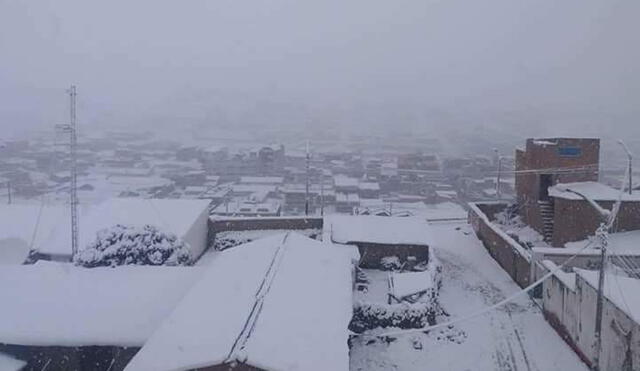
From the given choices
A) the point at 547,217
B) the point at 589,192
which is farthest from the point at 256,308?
the point at 547,217

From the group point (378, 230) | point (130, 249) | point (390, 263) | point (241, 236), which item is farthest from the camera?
point (241, 236)

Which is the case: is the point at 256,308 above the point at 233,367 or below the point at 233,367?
above

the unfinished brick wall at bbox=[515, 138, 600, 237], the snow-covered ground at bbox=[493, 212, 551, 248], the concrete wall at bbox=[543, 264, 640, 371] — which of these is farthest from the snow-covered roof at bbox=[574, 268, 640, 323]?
the unfinished brick wall at bbox=[515, 138, 600, 237]

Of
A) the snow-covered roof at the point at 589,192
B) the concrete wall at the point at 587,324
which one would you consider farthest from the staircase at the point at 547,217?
the concrete wall at the point at 587,324

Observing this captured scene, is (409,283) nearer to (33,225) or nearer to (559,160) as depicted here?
(559,160)

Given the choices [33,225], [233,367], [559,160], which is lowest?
[33,225]

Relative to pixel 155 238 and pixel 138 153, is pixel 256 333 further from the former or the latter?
pixel 138 153

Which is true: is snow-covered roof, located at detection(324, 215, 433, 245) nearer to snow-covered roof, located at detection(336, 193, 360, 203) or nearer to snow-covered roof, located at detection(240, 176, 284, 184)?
snow-covered roof, located at detection(336, 193, 360, 203)

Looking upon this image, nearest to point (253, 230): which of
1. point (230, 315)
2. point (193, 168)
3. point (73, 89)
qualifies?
point (73, 89)
